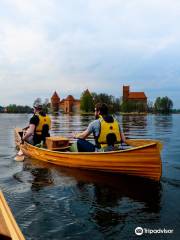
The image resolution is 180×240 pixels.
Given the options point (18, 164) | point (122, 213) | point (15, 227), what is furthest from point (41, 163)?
point (15, 227)

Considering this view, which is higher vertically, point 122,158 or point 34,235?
point 122,158

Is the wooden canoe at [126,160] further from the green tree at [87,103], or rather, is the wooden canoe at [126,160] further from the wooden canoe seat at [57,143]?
the green tree at [87,103]

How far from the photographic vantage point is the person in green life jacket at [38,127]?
1268 cm

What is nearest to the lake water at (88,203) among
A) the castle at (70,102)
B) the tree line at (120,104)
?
Result: the tree line at (120,104)

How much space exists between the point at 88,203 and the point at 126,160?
232 centimetres

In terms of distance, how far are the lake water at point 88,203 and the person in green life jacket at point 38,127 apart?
7.23ft

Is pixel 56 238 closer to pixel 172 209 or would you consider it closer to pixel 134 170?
pixel 172 209

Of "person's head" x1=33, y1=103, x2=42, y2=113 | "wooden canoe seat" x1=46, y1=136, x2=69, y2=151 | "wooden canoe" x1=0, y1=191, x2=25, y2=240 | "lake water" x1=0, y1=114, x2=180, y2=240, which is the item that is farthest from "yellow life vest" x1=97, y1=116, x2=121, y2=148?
"wooden canoe" x1=0, y1=191, x2=25, y2=240

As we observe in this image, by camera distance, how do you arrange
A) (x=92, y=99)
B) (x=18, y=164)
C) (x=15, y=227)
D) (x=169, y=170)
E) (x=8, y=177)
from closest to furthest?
1. (x=15, y=227)
2. (x=8, y=177)
3. (x=169, y=170)
4. (x=18, y=164)
5. (x=92, y=99)

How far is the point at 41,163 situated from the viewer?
12.1 m

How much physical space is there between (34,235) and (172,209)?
309 cm

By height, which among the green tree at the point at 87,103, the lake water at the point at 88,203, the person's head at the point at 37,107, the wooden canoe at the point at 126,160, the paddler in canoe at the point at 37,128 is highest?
the green tree at the point at 87,103

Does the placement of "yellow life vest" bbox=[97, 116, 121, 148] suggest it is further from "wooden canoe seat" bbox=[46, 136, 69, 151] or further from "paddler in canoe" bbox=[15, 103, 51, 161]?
"paddler in canoe" bbox=[15, 103, 51, 161]

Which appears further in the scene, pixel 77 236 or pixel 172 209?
pixel 172 209
